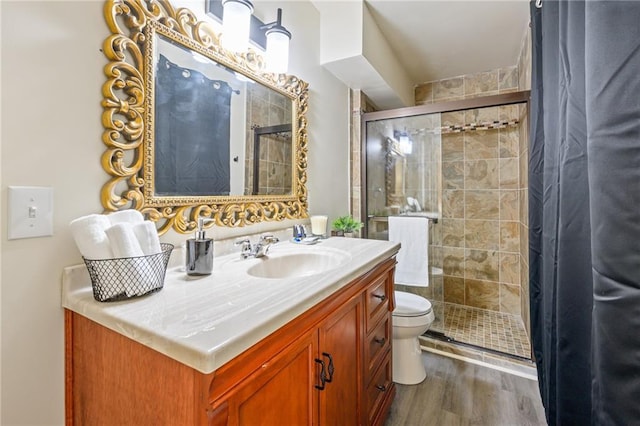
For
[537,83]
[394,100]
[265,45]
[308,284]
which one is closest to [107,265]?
[308,284]

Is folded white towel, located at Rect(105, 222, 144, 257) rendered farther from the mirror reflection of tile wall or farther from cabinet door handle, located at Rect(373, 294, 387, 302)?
cabinet door handle, located at Rect(373, 294, 387, 302)

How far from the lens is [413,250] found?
2.27 meters

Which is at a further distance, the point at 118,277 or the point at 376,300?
the point at 376,300

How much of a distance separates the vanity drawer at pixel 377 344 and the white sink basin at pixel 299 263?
1.11 ft

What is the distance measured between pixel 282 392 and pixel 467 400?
1423 mm

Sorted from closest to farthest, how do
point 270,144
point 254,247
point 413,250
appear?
1. point 254,247
2. point 270,144
3. point 413,250

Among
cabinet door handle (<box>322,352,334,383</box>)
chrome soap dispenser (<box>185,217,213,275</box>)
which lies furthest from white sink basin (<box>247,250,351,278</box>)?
cabinet door handle (<box>322,352,334,383</box>)

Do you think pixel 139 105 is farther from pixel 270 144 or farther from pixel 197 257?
pixel 270 144

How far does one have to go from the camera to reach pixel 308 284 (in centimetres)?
80

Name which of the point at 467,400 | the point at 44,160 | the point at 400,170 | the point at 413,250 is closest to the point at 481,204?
the point at 400,170

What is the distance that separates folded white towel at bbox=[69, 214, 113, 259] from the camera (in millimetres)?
692

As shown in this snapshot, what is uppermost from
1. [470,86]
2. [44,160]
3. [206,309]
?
[470,86]

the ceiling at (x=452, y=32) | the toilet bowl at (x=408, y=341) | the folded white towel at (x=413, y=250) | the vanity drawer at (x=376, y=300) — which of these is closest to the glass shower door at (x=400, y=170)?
the folded white towel at (x=413, y=250)

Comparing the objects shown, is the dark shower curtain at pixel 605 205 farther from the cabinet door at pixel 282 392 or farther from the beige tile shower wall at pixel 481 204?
the beige tile shower wall at pixel 481 204
